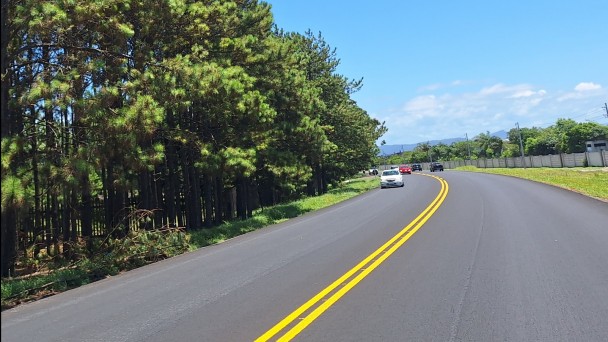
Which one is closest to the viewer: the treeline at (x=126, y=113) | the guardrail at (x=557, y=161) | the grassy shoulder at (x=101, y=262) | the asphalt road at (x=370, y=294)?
the asphalt road at (x=370, y=294)

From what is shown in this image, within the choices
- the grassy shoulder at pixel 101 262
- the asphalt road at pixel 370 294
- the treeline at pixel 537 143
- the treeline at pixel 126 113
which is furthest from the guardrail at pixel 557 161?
the grassy shoulder at pixel 101 262

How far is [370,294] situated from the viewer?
6.85 metres

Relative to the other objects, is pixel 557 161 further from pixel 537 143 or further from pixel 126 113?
pixel 126 113

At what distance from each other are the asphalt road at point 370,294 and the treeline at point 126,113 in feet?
7.94

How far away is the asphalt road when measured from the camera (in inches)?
212

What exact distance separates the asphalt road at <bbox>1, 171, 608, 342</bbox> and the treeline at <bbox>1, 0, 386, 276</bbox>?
7.94 feet

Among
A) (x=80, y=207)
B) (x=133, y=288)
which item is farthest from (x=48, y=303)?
(x=80, y=207)

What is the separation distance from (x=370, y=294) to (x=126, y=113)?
25.6 feet

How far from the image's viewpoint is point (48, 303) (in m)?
8.27

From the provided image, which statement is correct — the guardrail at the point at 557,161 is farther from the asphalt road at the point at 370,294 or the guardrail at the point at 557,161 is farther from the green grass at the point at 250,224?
the asphalt road at the point at 370,294

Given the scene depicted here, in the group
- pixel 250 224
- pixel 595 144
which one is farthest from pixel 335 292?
pixel 595 144

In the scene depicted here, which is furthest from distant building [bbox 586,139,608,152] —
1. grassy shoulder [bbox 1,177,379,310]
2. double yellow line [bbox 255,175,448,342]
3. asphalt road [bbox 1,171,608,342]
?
double yellow line [bbox 255,175,448,342]

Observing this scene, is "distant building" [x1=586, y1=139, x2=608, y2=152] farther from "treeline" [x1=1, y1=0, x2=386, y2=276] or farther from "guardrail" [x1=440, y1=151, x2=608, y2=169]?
"treeline" [x1=1, y1=0, x2=386, y2=276]

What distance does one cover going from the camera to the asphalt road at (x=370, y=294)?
5.38 m
